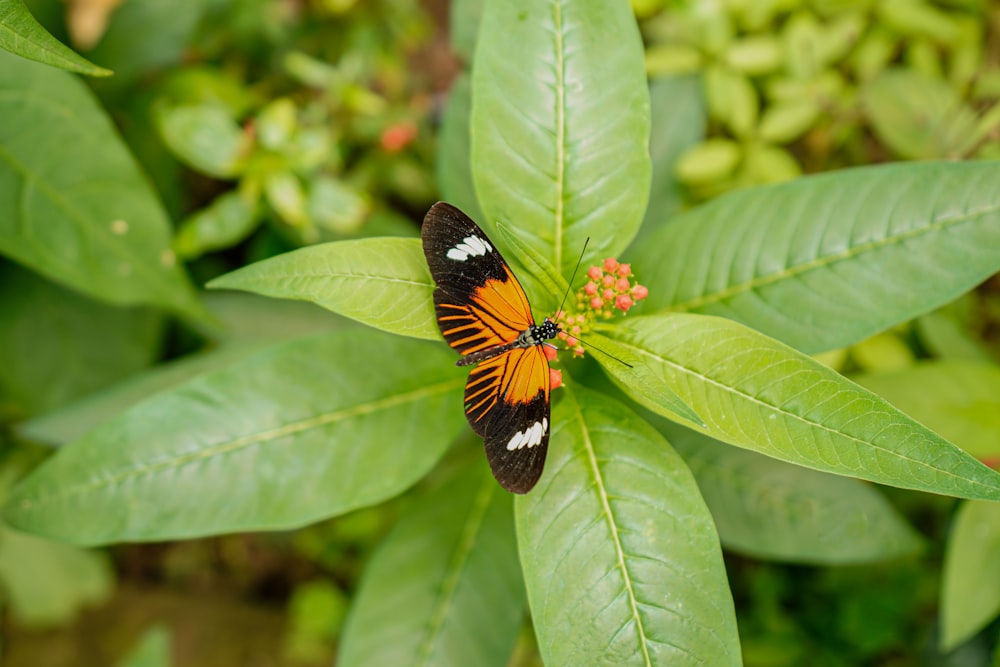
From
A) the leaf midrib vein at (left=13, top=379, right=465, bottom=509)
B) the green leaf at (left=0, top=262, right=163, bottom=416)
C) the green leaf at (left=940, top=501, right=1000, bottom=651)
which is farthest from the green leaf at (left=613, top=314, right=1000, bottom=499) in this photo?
the green leaf at (left=0, top=262, right=163, bottom=416)

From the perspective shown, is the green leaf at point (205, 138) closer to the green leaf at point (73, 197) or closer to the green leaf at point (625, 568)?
the green leaf at point (73, 197)

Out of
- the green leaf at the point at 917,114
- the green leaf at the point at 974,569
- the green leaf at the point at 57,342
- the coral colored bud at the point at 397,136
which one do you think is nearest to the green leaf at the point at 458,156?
the coral colored bud at the point at 397,136

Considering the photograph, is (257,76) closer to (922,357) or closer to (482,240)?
(482,240)

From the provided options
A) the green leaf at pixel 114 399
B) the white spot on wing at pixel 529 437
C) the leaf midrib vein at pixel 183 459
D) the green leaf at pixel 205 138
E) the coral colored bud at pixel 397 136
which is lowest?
the white spot on wing at pixel 529 437

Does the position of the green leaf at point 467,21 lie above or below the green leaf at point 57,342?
above

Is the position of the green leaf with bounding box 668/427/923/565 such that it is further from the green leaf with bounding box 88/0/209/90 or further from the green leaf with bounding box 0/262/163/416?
the green leaf with bounding box 88/0/209/90
